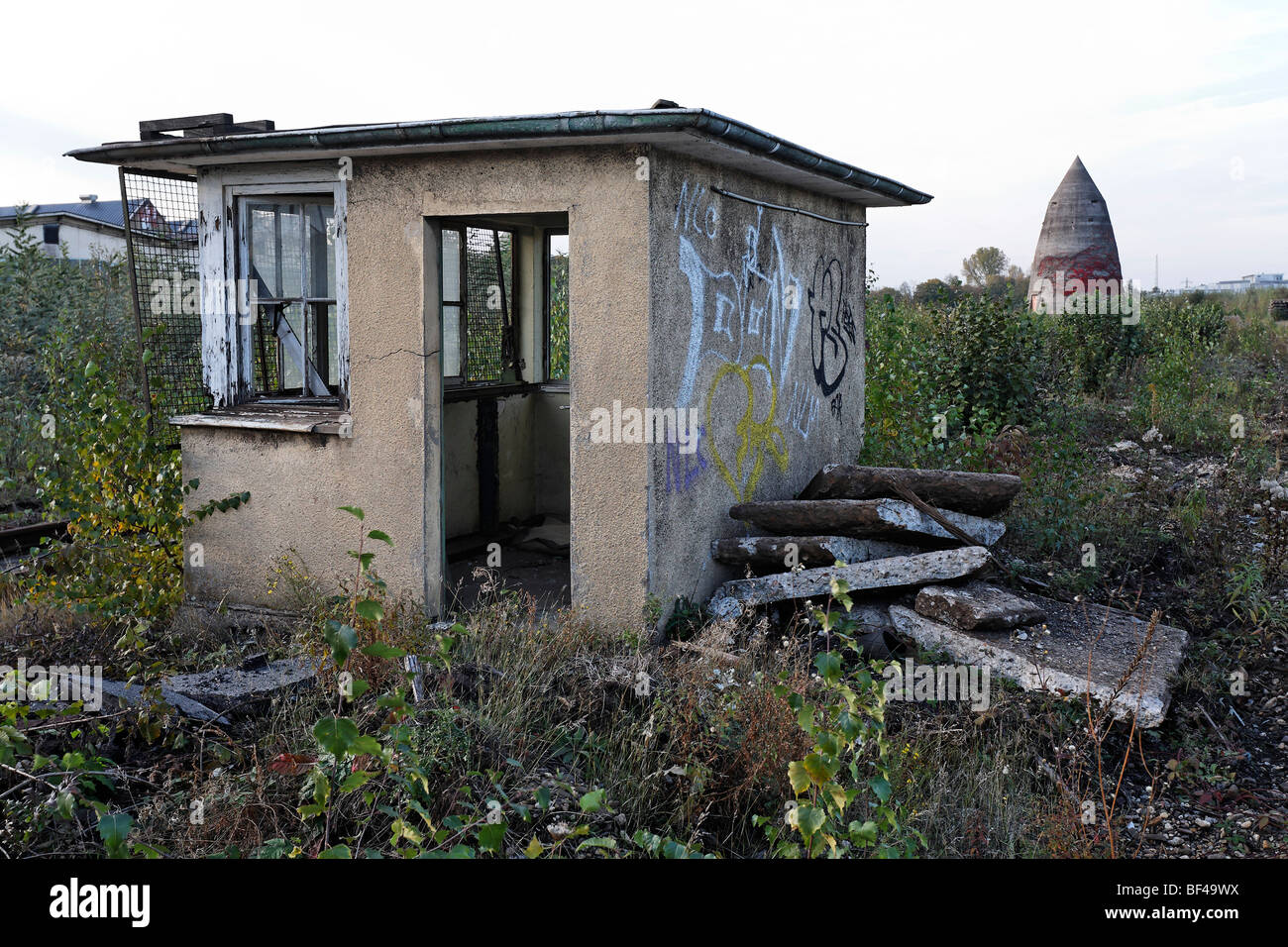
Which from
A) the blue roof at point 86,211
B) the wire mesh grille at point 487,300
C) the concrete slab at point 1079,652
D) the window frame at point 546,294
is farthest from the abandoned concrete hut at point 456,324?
the blue roof at point 86,211

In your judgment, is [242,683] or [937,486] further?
[937,486]

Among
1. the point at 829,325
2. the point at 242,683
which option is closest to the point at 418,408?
the point at 242,683

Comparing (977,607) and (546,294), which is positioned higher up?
(546,294)

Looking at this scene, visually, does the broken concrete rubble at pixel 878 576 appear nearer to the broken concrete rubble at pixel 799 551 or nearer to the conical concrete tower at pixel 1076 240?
the broken concrete rubble at pixel 799 551

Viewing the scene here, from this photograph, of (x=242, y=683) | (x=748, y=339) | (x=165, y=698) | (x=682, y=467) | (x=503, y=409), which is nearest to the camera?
(x=165, y=698)

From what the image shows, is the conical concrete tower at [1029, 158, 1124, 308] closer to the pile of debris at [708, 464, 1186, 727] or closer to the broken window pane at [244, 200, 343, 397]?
the pile of debris at [708, 464, 1186, 727]

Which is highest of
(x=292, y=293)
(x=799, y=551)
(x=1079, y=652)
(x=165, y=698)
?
(x=292, y=293)

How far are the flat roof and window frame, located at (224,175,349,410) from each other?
21 cm

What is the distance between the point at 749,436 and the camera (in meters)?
7.24

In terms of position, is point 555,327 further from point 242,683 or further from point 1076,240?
point 1076,240

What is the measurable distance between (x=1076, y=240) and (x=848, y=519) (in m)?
19.6

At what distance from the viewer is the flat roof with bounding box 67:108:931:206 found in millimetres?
5500

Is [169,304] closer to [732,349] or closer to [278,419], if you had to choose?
[278,419]

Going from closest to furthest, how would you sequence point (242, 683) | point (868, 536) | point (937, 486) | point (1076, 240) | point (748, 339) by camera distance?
point (242, 683) → point (868, 536) → point (748, 339) → point (937, 486) → point (1076, 240)
